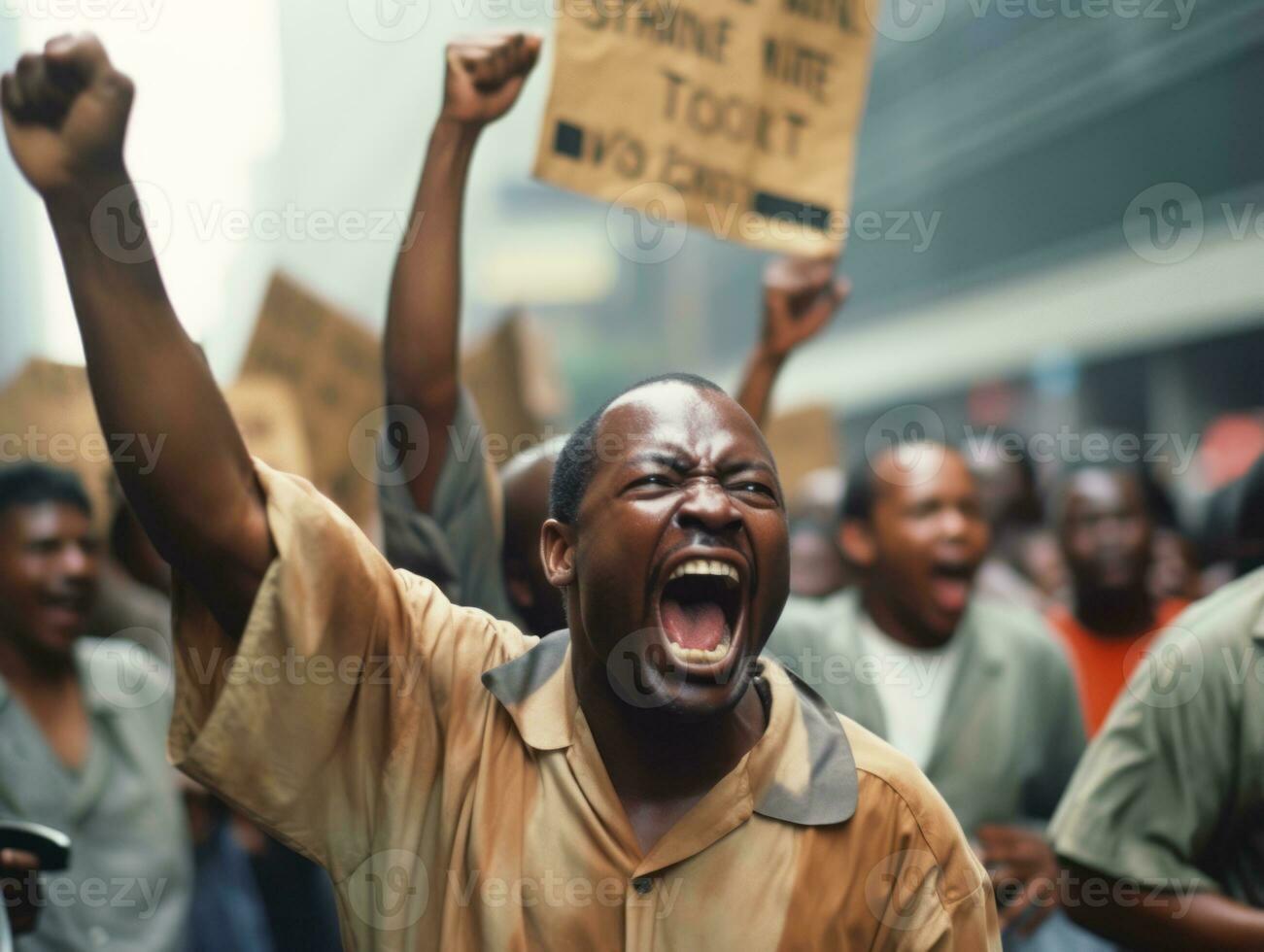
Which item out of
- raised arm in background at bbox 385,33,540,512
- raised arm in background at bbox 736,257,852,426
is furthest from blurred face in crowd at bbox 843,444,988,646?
raised arm in background at bbox 385,33,540,512

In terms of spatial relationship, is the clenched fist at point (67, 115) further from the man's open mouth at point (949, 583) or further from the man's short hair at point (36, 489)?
the man's open mouth at point (949, 583)

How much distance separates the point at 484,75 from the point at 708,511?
124 centimetres

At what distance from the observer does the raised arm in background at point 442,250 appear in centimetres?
283

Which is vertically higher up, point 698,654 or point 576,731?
point 698,654

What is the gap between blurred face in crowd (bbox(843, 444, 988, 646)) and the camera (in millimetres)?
4195

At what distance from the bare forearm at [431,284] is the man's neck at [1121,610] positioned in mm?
2721

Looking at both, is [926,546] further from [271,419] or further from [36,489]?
[36,489]

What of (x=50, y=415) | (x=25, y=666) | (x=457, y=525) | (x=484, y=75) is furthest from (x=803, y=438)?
(x=484, y=75)

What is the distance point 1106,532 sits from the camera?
4.91m

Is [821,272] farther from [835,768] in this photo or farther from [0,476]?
[0,476]

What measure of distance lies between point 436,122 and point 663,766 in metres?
1.32

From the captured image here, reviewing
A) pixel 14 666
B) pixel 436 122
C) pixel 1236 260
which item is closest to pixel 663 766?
pixel 436 122

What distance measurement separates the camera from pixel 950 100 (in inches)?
716

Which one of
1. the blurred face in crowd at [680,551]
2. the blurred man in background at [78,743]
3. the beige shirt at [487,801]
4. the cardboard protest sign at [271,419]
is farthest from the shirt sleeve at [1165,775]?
the cardboard protest sign at [271,419]
